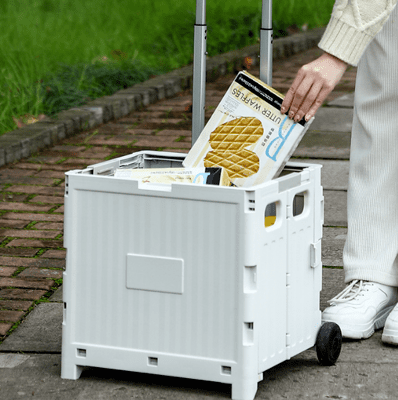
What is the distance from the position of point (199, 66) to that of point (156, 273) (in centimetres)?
70

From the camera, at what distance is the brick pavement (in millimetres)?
3030

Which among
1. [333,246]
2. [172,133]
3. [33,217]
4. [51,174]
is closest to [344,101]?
[172,133]

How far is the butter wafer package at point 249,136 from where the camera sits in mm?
2285

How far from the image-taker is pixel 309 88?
2.21m

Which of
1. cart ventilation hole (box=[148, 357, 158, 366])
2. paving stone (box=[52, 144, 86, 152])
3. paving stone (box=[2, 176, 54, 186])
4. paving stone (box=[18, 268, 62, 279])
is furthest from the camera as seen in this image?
paving stone (box=[52, 144, 86, 152])

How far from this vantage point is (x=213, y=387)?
223 centimetres

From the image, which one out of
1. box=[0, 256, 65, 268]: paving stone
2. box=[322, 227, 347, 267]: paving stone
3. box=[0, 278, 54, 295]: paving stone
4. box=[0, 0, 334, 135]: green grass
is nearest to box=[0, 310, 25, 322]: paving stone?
box=[0, 278, 54, 295]: paving stone

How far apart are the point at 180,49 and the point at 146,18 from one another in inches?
55.5

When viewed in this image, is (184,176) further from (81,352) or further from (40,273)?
(40,273)

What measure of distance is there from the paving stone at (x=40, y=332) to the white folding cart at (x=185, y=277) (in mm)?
275

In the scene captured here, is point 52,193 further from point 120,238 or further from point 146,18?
point 146,18

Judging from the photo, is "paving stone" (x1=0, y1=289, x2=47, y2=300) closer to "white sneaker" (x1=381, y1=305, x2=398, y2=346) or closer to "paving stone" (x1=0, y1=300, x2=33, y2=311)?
"paving stone" (x1=0, y1=300, x2=33, y2=311)

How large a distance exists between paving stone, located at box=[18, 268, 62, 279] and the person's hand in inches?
50.6

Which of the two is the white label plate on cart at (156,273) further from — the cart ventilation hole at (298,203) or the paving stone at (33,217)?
the paving stone at (33,217)
